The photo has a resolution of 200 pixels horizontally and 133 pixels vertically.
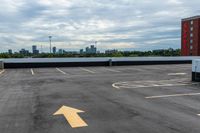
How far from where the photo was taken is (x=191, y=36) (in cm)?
8800

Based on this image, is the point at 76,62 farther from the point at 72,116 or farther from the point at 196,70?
the point at 72,116

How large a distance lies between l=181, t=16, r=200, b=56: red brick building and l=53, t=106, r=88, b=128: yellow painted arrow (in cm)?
8394

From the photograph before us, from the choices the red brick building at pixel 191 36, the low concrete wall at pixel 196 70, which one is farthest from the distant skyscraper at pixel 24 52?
the red brick building at pixel 191 36

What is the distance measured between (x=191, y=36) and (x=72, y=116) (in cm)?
8776

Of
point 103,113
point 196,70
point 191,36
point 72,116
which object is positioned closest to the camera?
point 72,116

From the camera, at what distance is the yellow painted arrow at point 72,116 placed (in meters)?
6.20

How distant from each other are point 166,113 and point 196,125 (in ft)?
4.10

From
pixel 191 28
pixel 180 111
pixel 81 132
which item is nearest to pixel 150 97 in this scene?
pixel 180 111

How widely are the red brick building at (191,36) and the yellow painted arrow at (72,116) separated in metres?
83.9

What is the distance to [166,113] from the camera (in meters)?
7.21

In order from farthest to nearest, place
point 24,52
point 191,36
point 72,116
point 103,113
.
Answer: point 191,36 < point 24,52 < point 103,113 < point 72,116

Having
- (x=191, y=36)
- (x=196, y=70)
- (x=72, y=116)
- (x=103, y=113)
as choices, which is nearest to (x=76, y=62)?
(x=196, y=70)

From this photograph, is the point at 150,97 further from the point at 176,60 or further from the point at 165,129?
the point at 176,60

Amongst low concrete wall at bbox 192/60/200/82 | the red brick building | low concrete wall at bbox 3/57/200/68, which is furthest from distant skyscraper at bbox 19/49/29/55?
the red brick building
